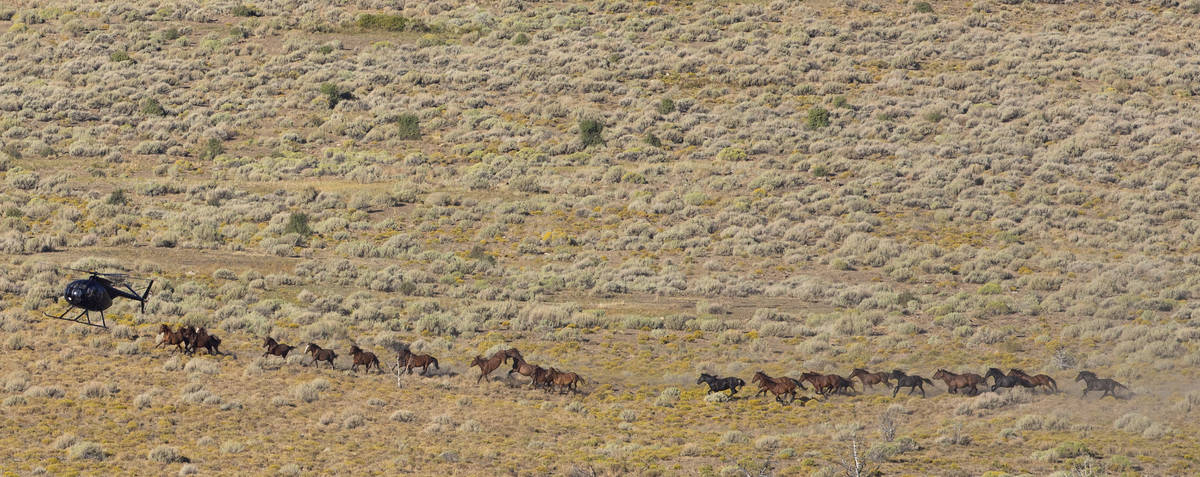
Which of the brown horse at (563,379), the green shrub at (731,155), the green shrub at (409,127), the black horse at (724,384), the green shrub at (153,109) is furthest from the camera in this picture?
the green shrub at (153,109)

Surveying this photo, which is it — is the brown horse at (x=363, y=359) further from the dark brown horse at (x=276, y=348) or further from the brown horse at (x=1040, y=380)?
the brown horse at (x=1040, y=380)

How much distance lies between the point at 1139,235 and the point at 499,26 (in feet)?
146

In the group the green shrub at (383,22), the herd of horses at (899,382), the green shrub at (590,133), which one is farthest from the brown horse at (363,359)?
the green shrub at (383,22)

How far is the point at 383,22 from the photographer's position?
3113 inches

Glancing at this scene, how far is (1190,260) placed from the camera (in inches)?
1674

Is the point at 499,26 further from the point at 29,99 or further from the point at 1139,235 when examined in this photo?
the point at 1139,235

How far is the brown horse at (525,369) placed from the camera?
30.0 metres

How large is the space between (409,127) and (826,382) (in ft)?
121

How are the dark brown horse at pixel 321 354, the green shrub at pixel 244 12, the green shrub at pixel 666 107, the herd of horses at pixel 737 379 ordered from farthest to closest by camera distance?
the green shrub at pixel 244 12
the green shrub at pixel 666 107
the dark brown horse at pixel 321 354
the herd of horses at pixel 737 379

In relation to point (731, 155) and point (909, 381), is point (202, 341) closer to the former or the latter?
point (909, 381)

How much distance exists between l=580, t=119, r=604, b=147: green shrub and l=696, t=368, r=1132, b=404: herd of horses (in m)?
30.4

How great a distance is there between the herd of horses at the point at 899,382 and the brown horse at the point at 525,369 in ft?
13.7

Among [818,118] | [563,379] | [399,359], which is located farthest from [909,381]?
[818,118]

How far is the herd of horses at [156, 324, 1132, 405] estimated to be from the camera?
28500 millimetres
